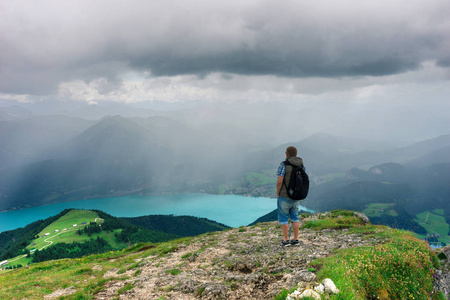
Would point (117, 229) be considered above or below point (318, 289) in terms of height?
below

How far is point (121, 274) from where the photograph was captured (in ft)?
50.5

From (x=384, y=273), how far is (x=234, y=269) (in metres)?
6.89

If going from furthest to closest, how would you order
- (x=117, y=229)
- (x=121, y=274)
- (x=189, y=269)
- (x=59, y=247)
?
(x=117, y=229) < (x=59, y=247) < (x=121, y=274) < (x=189, y=269)

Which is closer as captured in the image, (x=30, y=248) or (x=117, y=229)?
(x=30, y=248)

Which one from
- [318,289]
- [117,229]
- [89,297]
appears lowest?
[117,229]

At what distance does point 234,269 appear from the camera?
41.0 ft

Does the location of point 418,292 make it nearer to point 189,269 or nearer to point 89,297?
point 189,269

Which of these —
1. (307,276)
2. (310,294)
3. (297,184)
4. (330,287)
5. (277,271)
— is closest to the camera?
(310,294)

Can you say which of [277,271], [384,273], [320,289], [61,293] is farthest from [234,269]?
Result: [61,293]

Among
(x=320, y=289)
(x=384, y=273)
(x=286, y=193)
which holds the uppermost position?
(x=286, y=193)

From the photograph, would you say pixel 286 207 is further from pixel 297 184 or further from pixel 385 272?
pixel 385 272

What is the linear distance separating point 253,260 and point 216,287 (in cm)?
374

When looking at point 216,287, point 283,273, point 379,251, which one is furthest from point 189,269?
point 379,251

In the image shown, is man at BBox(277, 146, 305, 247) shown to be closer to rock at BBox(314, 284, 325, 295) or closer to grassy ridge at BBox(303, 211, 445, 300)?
grassy ridge at BBox(303, 211, 445, 300)
